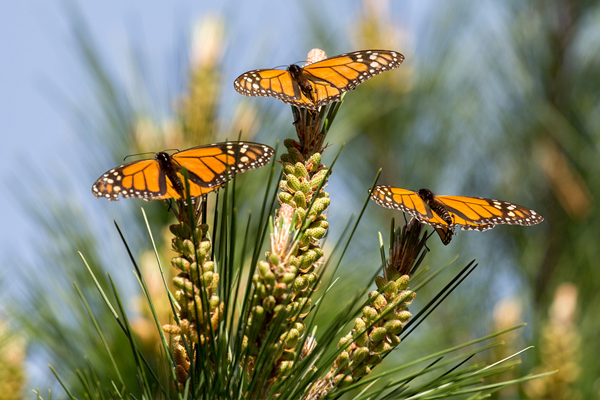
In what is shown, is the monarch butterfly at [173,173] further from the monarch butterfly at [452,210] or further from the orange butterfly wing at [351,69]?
the orange butterfly wing at [351,69]

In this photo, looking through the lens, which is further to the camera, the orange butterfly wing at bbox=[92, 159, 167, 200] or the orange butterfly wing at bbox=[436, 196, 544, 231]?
the orange butterfly wing at bbox=[436, 196, 544, 231]

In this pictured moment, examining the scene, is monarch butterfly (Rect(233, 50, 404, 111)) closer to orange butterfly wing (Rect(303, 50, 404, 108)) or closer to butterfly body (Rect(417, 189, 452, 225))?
orange butterfly wing (Rect(303, 50, 404, 108))

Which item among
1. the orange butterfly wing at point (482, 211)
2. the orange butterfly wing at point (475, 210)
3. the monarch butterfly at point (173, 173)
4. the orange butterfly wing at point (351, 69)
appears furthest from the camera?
the orange butterfly wing at point (351, 69)

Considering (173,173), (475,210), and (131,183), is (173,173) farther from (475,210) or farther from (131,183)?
(475,210)

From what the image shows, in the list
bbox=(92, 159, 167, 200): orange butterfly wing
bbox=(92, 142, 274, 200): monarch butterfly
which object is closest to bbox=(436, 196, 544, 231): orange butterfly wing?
bbox=(92, 142, 274, 200): monarch butterfly

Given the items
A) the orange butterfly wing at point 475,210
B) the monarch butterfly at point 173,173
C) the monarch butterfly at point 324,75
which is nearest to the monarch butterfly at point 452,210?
the orange butterfly wing at point 475,210

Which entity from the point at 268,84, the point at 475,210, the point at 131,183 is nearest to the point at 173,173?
the point at 131,183
